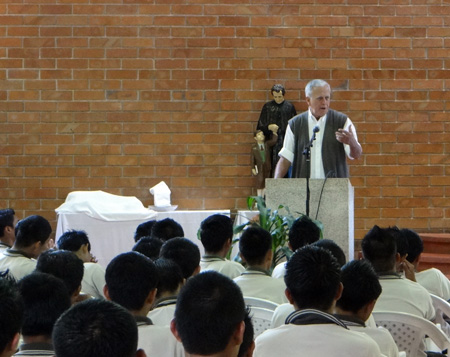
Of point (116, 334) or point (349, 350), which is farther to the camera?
point (349, 350)

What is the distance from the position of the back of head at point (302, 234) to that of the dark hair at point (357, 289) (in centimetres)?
185

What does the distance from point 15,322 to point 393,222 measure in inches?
267

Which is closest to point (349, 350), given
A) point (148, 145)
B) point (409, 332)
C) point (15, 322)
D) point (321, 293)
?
point (321, 293)

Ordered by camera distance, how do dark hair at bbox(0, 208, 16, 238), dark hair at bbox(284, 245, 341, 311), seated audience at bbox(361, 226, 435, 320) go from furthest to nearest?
dark hair at bbox(0, 208, 16, 238) → seated audience at bbox(361, 226, 435, 320) → dark hair at bbox(284, 245, 341, 311)

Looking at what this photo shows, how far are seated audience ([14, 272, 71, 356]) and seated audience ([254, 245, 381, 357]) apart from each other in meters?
0.61

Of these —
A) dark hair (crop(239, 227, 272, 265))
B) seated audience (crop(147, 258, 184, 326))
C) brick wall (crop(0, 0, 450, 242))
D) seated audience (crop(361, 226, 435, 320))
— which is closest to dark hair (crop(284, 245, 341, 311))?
seated audience (crop(147, 258, 184, 326))

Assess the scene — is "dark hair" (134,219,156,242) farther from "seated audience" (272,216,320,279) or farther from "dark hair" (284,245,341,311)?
"dark hair" (284,245,341,311)

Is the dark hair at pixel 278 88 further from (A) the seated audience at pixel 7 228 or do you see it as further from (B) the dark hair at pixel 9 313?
(B) the dark hair at pixel 9 313

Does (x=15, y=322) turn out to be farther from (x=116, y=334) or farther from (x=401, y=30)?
(x=401, y=30)

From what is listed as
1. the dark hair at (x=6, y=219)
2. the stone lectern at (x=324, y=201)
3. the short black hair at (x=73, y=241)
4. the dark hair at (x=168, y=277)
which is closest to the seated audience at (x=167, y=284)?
the dark hair at (x=168, y=277)

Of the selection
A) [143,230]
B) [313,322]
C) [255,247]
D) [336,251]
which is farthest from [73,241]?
[313,322]

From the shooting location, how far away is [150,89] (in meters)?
8.11

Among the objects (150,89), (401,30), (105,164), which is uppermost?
(401,30)

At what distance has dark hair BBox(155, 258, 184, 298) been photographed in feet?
10.1
